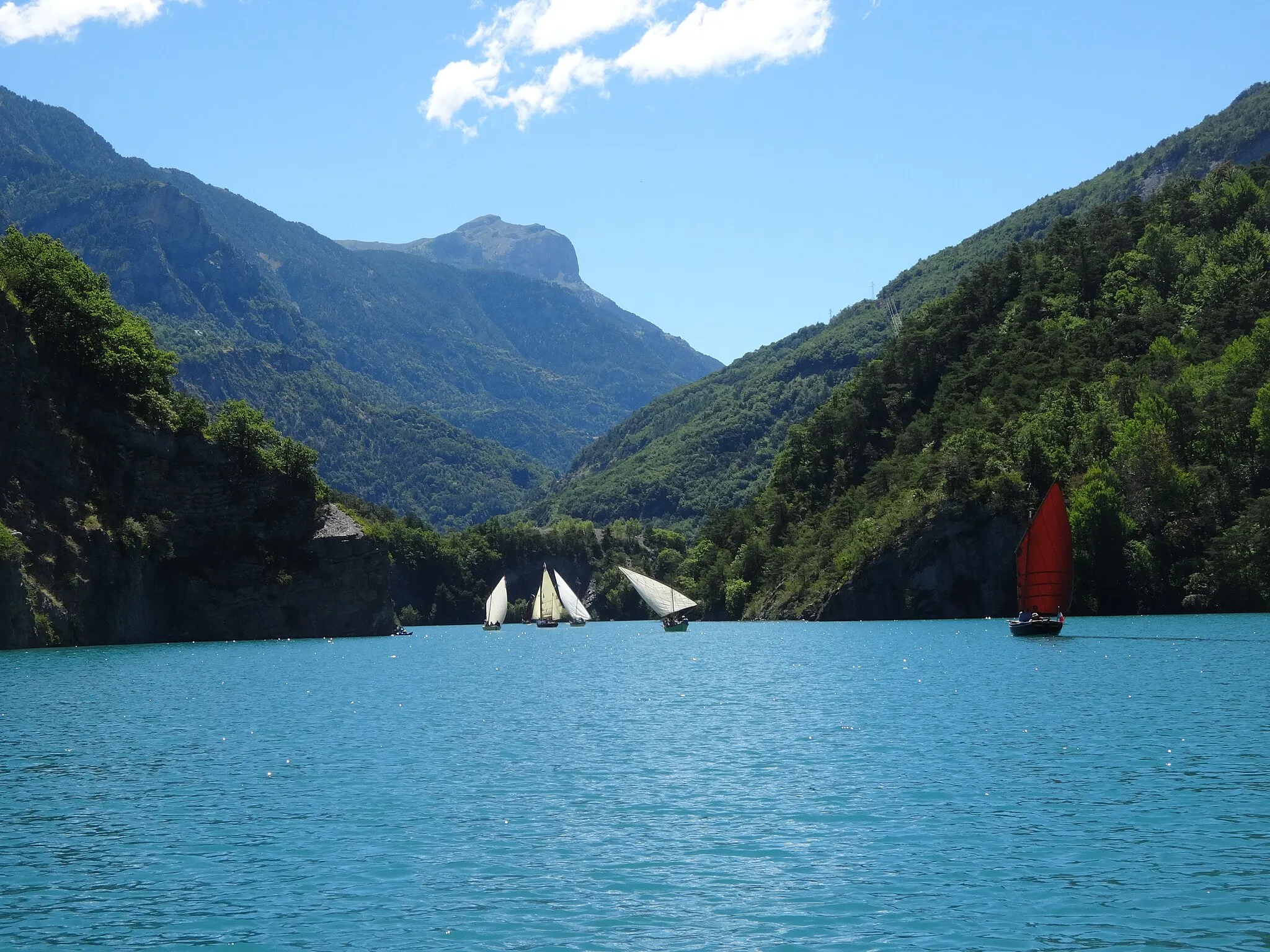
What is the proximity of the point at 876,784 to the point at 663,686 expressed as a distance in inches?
1263

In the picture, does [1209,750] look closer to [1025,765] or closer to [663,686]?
[1025,765]

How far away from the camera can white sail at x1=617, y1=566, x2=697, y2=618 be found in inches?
5546

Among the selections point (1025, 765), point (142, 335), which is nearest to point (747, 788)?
point (1025, 765)

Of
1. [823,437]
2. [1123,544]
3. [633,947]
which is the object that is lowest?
[633,947]

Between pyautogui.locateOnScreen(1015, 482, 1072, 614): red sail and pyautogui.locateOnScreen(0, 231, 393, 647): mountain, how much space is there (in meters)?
72.8

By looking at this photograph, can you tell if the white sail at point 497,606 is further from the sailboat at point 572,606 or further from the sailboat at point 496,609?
the sailboat at point 572,606

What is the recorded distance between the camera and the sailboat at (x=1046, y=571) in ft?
280

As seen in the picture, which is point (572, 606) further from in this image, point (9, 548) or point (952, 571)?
point (9, 548)

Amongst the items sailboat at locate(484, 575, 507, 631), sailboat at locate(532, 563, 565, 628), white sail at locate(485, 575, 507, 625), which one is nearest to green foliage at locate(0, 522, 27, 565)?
sailboat at locate(484, 575, 507, 631)

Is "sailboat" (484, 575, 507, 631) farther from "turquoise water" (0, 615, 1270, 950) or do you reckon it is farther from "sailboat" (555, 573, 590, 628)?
"turquoise water" (0, 615, 1270, 950)

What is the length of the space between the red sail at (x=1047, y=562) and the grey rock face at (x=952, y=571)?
3716 cm

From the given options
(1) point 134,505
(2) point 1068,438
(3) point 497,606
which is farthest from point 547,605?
(2) point 1068,438

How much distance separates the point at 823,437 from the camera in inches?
6900

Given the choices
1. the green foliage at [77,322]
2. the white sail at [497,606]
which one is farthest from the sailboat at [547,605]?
the green foliage at [77,322]
